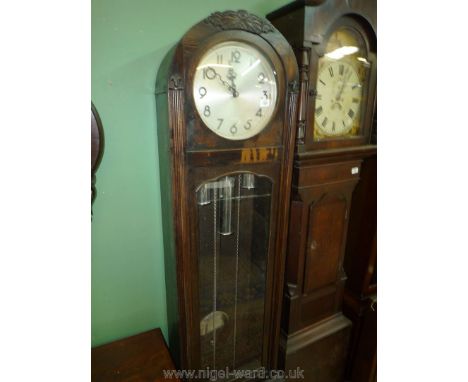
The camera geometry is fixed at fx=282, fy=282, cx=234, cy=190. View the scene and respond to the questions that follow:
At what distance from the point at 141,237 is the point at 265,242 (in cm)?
49

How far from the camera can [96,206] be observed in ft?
3.35

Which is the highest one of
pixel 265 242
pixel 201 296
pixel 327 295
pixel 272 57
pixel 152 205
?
pixel 272 57

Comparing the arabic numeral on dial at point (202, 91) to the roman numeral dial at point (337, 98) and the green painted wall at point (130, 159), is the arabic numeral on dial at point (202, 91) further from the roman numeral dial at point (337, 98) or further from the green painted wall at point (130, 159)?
the roman numeral dial at point (337, 98)

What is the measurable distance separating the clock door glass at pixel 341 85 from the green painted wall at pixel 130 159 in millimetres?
384

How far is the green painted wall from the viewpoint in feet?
3.05

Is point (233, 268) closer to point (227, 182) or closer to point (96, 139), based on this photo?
point (227, 182)

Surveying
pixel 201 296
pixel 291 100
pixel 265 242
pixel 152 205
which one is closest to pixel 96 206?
pixel 152 205

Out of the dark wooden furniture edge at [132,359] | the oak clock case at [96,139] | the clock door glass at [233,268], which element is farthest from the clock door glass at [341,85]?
the dark wooden furniture edge at [132,359]

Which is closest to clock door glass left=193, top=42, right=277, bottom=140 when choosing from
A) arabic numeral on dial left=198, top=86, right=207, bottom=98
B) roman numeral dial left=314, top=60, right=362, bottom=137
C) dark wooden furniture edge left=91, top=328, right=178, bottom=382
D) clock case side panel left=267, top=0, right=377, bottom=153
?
arabic numeral on dial left=198, top=86, right=207, bottom=98

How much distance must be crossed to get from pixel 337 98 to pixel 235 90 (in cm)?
46

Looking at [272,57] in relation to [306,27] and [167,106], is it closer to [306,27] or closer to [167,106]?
[306,27]

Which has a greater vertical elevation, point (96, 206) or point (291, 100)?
point (291, 100)

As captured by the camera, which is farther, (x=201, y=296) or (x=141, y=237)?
(x=141, y=237)

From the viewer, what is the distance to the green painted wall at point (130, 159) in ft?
3.05
